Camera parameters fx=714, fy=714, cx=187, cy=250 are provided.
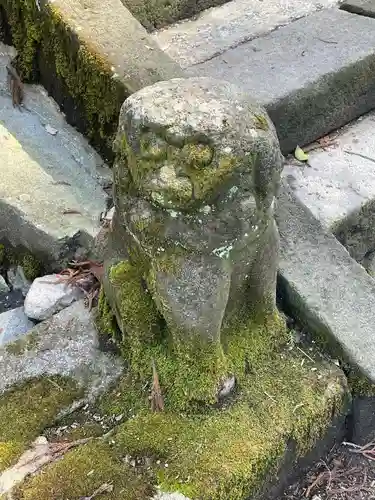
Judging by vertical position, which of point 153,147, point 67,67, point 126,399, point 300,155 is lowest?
point 300,155

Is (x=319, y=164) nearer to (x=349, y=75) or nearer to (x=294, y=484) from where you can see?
(x=349, y=75)

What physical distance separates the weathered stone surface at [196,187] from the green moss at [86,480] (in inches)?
17.0

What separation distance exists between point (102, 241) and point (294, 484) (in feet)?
3.27

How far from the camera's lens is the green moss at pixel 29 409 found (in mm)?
2035

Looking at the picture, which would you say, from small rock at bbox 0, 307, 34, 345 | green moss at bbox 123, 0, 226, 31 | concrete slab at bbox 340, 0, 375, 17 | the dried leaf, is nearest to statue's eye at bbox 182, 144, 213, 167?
small rock at bbox 0, 307, 34, 345

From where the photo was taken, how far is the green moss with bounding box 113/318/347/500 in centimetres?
196

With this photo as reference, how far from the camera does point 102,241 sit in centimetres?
233

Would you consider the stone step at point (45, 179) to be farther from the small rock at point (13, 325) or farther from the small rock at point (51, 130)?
the small rock at point (13, 325)

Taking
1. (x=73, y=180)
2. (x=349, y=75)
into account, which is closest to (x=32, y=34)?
(x=73, y=180)

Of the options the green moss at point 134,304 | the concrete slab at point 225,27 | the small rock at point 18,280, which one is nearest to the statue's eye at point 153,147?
the green moss at point 134,304

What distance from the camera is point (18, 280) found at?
3.06 m

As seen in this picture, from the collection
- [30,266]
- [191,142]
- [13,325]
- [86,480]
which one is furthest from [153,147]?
[30,266]

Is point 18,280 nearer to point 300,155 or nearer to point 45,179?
point 45,179

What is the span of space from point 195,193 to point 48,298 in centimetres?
113
